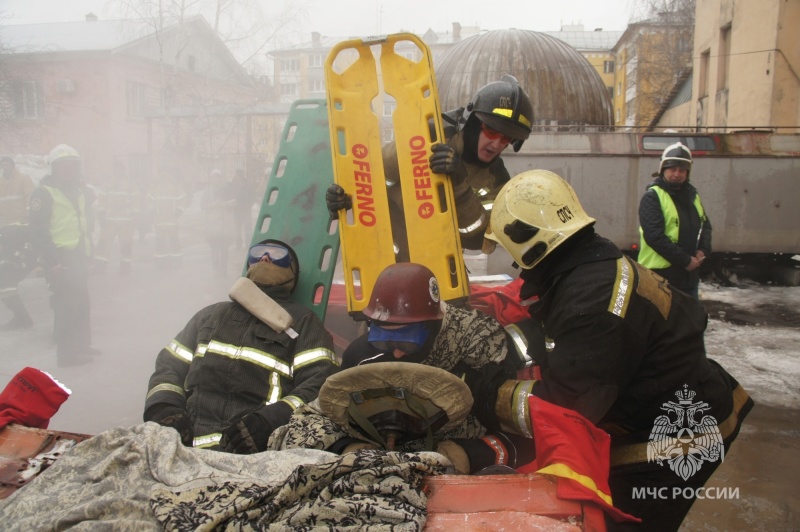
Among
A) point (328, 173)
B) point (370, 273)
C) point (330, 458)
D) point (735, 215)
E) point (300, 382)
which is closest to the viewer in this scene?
point (330, 458)

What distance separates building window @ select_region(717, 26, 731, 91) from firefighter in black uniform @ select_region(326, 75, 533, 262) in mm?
15867

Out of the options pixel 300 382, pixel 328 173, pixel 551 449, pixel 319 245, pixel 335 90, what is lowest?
pixel 300 382

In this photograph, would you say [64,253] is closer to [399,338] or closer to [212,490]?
[399,338]

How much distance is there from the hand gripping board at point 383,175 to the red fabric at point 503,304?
12 centimetres

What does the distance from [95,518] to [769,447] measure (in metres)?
4.13

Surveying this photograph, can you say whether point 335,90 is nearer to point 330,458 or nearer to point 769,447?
point 330,458

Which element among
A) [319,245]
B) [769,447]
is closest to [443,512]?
[319,245]

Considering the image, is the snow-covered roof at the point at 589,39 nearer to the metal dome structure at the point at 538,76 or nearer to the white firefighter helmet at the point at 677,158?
the metal dome structure at the point at 538,76

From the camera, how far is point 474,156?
150 inches

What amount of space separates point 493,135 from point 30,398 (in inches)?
101

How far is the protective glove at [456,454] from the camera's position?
2252mm

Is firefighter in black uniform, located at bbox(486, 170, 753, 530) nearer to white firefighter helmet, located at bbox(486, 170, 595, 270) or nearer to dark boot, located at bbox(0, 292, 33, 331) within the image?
white firefighter helmet, located at bbox(486, 170, 595, 270)

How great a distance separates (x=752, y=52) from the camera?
48.7 feet

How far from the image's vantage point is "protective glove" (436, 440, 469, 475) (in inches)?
88.7
